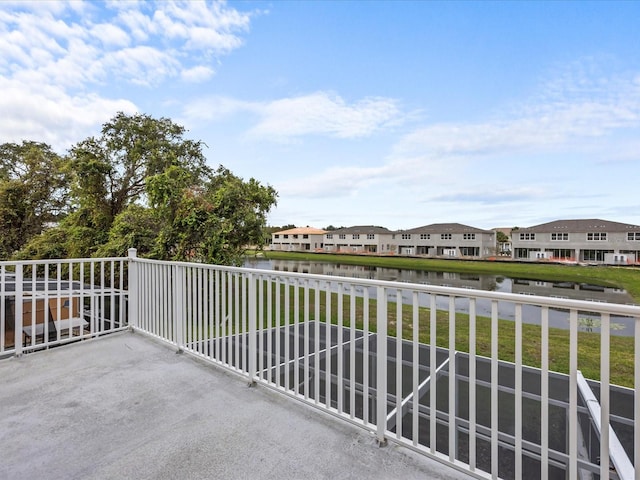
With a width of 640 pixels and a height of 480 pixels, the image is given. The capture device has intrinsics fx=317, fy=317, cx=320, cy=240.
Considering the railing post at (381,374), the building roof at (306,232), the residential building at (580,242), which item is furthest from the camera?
the building roof at (306,232)

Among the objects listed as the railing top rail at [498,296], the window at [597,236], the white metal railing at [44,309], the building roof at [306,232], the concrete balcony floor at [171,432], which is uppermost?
the building roof at [306,232]

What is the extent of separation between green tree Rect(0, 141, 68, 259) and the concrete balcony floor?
527 inches

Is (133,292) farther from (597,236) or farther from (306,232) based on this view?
(306,232)

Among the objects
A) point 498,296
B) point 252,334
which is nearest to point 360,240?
point 252,334

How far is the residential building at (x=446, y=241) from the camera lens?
131 feet

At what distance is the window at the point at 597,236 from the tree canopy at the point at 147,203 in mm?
38900

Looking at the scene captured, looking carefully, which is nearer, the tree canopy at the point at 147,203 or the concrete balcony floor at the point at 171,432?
the concrete balcony floor at the point at 171,432

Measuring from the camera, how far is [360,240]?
47.5 metres

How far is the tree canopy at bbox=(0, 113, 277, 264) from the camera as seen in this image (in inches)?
329

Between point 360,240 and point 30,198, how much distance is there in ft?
127

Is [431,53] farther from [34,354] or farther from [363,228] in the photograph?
[363,228]

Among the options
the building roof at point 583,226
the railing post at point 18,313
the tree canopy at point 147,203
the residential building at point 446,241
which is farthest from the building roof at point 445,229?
the railing post at point 18,313

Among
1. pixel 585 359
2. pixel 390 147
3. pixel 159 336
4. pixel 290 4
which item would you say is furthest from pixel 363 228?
pixel 159 336

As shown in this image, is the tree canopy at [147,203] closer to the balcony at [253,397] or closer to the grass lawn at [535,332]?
the grass lawn at [535,332]
